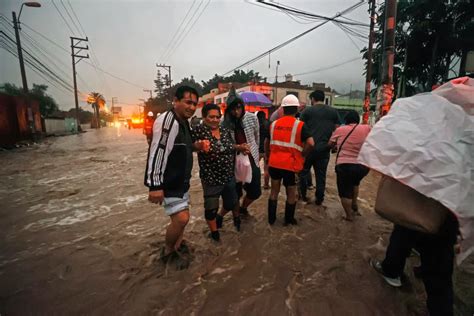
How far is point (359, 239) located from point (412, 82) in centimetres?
1869

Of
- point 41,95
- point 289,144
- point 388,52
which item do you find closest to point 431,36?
point 388,52

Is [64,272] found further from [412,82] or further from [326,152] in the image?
[412,82]

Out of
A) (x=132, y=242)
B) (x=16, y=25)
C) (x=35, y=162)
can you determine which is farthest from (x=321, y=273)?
(x=16, y=25)

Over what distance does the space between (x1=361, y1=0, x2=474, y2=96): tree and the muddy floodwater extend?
12.1 metres

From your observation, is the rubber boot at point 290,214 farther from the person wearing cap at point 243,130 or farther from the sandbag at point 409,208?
the sandbag at point 409,208

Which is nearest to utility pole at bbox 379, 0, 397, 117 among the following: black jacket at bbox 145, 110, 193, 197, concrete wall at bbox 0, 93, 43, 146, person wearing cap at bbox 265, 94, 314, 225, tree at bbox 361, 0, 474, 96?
person wearing cap at bbox 265, 94, 314, 225

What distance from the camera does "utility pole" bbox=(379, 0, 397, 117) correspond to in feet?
16.9

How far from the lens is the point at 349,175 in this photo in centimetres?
330

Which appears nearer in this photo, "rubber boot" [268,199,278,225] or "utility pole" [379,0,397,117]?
"rubber boot" [268,199,278,225]

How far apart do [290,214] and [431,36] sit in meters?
17.3

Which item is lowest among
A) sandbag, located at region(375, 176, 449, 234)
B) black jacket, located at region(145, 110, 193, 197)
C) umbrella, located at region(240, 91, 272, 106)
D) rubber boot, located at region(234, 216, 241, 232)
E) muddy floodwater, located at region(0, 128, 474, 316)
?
muddy floodwater, located at region(0, 128, 474, 316)

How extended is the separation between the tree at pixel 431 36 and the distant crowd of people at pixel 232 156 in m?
10.9

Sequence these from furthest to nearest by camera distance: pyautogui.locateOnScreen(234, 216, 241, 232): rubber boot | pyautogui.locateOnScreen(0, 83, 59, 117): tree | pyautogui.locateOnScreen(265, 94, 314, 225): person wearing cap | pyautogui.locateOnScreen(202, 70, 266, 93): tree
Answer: pyautogui.locateOnScreen(202, 70, 266, 93): tree
pyautogui.locateOnScreen(0, 83, 59, 117): tree
pyautogui.locateOnScreen(234, 216, 241, 232): rubber boot
pyautogui.locateOnScreen(265, 94, 314, 225): person wearing cap

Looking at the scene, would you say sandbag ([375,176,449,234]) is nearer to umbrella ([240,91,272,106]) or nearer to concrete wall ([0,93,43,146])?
umbrella ([240,91,272,106])
